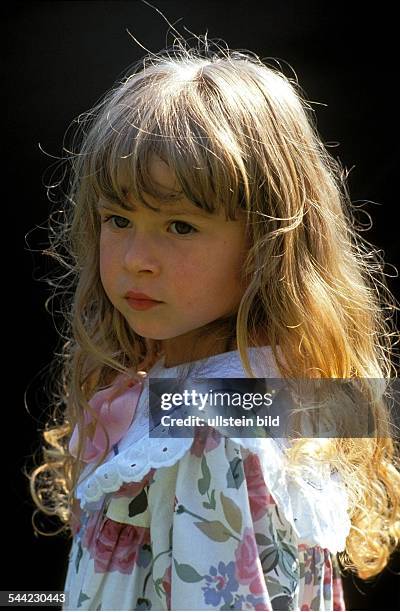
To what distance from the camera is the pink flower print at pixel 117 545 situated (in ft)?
3.26

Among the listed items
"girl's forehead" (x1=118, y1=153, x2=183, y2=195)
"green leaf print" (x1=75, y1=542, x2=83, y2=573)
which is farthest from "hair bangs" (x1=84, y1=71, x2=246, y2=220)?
"green leaf print" (x1=75, y1=542, x2=83, y2=573)

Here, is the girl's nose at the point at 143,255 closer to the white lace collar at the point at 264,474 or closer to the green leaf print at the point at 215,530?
the white lace collar at the point at 264,474

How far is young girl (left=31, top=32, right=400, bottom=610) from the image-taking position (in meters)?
0.93

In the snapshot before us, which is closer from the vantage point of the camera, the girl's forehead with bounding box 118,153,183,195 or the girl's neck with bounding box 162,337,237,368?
the girl's forehead with bounding box 118,153,183,195

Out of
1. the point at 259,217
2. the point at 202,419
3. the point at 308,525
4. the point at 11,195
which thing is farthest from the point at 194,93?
the point at 11,195

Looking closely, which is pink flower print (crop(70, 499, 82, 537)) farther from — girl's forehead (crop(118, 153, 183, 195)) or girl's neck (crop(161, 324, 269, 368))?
girl's forehead (crop(118, 153, 183, 195))

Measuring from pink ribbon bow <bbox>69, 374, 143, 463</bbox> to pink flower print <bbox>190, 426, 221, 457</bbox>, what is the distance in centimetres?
18

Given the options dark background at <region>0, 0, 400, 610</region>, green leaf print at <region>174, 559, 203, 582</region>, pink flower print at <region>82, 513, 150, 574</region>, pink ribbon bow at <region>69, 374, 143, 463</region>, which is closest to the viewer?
green leaf print at <region>174, 559, 203, 582</region>

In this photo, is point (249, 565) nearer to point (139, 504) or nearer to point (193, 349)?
point (139, 504)

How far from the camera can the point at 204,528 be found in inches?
35.8

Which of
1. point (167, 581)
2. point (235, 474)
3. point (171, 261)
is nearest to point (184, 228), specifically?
point (171, 261)

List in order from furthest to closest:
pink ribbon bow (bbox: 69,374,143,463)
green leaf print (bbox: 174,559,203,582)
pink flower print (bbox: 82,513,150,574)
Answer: pink ribbon bow (bbox: 69,374,143,463), pink flower print (bbox: 82,513,150,574), green leaf print (bbox: 174,559,203,582)

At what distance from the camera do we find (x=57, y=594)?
4.51ft

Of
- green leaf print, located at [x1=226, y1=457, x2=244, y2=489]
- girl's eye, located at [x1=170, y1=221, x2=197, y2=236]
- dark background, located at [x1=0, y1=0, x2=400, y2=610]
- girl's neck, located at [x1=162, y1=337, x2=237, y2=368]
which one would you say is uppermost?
dark background, located at [x1=0, y1=0, x2=400, y2=610]
